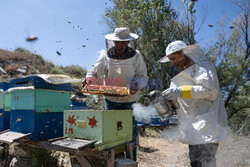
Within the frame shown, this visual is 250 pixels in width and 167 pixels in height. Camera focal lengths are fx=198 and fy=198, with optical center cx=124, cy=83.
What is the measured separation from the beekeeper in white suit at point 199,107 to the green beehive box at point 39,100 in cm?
168

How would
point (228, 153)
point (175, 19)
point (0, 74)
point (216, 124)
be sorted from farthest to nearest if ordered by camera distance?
point (0, 74) → point (175, 19) → point (228, 153) → point (216, 124)

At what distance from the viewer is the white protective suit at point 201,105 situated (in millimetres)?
2016

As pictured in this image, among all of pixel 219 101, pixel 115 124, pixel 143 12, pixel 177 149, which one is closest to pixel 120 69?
pixel 115 124

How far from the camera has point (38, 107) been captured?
2762mm

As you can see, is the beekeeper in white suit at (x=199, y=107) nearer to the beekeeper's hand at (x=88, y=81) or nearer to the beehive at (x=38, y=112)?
the beekeeper's hand at (x=88, y=81)

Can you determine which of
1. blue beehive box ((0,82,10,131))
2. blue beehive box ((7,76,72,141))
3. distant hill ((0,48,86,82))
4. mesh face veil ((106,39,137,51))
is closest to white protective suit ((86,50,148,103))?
mesh face veil ((106,39,137,51))

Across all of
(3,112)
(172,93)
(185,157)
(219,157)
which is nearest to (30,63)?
(3,112)

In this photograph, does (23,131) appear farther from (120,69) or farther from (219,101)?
(219,101)

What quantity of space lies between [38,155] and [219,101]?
8.95 feet

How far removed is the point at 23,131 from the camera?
2.85 meters

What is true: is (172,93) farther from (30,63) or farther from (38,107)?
(30,63)

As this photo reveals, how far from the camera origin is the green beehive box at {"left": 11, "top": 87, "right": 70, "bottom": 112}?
2.76 m

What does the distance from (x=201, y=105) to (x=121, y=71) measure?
119cm

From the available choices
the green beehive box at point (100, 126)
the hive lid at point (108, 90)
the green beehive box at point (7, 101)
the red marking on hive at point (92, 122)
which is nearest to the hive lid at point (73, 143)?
the green beehive box at point (100, 126)
